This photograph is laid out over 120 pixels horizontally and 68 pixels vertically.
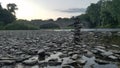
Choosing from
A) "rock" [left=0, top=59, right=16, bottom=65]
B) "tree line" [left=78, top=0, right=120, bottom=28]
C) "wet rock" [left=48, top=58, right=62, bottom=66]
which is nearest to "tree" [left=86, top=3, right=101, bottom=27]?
"tree line" [left=78, top=0, right=120, bottom=28]

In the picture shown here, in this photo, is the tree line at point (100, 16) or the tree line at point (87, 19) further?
the tree line at point (100, 16)

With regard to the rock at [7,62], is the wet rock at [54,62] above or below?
below

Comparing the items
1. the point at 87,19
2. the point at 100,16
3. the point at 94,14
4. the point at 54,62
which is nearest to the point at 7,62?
the point at 54,62

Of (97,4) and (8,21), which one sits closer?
(8,21)

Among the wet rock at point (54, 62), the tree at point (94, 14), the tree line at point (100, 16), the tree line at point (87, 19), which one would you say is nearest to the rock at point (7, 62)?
the wet rock at point (54, 62)

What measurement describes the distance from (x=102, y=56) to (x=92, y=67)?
8.94ft

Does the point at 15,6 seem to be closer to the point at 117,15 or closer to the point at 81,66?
the point at 117,15

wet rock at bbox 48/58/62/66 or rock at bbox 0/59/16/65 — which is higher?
rock at bbox 0/59/16/65

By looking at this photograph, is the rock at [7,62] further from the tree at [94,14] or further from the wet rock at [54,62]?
the tree at [94,14]

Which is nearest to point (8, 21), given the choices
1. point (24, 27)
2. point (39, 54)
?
point (24, 27)

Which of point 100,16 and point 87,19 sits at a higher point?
point 100,16

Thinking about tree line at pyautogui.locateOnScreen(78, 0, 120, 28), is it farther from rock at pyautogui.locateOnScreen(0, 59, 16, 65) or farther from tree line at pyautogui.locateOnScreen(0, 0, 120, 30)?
rock at pyautogui.locateOnScreen(0, 59, 16, 65)

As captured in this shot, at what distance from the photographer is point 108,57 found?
11.9 metres

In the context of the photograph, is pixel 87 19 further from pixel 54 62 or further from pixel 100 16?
pixel 54 62
